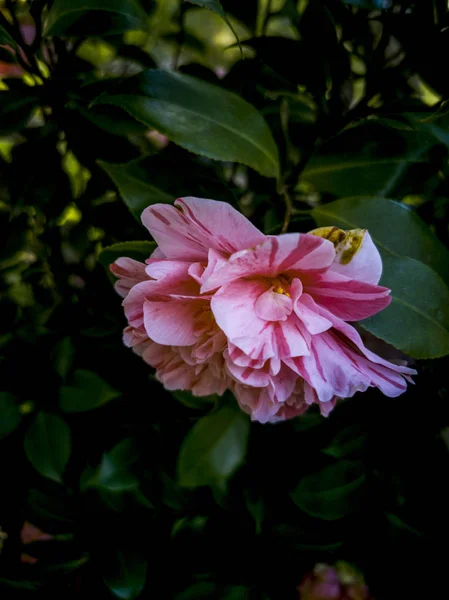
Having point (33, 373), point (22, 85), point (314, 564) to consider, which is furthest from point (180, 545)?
point (22, 85)

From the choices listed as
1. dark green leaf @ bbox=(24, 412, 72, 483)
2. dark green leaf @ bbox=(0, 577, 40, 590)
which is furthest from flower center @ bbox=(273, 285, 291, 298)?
dark green leaf @ bbox=(0, 577, 40, 590)

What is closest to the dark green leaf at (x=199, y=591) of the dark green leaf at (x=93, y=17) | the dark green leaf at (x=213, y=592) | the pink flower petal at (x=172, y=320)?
the dark green leaf at (x=213, y=592)

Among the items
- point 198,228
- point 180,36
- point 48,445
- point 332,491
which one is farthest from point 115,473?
point 180,36

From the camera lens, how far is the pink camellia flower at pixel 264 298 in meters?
0.31

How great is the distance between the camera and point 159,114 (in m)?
0.38

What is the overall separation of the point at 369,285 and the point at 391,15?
264 millimetres

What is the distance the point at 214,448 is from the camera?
1.76ft

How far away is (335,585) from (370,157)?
485 mm

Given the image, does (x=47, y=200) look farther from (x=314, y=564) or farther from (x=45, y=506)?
(x=314, y=564)

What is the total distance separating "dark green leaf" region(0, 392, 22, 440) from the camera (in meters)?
0.56

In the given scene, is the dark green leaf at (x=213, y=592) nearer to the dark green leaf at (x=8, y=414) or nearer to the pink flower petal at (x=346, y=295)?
the dark green leaf at (x=8, y=414)

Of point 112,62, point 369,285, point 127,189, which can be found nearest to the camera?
point 369,285

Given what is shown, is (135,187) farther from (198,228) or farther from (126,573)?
(126,573)

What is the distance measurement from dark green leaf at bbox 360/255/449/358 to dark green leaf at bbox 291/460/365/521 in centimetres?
25
